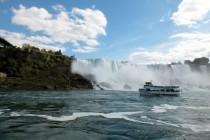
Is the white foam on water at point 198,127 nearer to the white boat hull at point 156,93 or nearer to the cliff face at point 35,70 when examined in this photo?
the white boat hull at point 156,93

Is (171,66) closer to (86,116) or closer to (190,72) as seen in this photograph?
(190,72)

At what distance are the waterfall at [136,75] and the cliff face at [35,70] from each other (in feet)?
19.9

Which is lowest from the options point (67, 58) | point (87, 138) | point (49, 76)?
point (87, 138)

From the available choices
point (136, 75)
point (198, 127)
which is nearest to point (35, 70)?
point (136, 75)

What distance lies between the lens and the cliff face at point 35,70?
8811 cm

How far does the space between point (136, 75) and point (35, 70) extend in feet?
128

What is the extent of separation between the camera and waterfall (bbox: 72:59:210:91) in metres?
107

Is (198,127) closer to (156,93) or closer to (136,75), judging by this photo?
(156,93)

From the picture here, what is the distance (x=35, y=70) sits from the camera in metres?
104

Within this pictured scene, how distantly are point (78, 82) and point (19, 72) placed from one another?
819 inches

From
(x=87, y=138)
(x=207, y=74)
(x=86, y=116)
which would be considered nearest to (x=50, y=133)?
(x=87, y=138)

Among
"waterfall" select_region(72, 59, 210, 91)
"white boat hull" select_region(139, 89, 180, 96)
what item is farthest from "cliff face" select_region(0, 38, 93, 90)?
"white boat hull" select_region(139, 89, 180, 96)

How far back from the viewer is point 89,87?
9875 centimetres

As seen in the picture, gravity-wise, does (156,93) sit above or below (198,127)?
above
